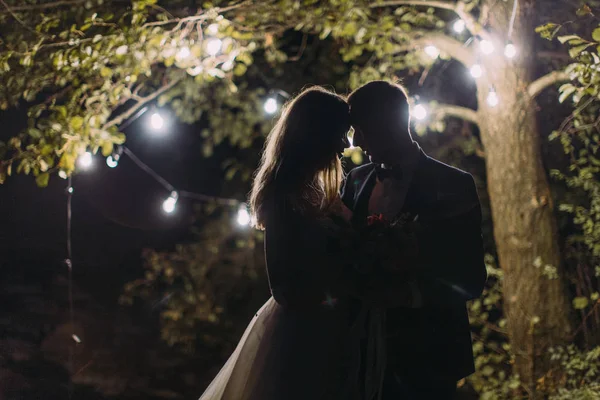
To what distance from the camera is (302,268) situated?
1978mm

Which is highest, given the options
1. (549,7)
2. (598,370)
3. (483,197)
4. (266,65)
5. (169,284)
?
(266,65)

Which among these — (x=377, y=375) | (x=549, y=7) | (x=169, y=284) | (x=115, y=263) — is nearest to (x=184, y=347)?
(x=169, y=284)

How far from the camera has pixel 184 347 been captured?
6129 mm

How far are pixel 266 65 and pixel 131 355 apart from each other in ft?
13.3

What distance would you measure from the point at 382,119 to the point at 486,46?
2695 millimetres

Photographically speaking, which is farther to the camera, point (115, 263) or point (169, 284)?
point (115, 263)

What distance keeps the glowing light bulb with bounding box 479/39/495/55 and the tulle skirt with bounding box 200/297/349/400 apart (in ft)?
10.2

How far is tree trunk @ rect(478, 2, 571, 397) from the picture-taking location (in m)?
4.32

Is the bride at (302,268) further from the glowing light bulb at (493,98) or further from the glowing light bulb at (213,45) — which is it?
the glowing light bulb at (493,98)

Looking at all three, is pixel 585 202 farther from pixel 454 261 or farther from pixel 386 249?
pixel 386 249

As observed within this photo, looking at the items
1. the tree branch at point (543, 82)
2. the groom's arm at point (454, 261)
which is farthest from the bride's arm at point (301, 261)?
the tree branch at point (543, 82)

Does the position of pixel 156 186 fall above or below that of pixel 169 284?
above

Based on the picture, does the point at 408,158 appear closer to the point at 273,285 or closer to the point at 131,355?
the point at 273,285

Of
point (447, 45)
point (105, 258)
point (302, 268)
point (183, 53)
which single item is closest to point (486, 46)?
point (447, 45)
